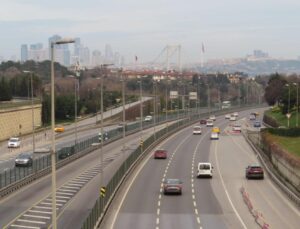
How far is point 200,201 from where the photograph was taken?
46406 mm

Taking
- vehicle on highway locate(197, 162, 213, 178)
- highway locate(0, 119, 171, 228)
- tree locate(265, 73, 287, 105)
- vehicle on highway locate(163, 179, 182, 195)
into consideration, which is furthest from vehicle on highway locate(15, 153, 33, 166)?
tree locate(265, 73, 287, 105)

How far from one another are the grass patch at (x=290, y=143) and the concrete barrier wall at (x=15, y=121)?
4010 centimetres

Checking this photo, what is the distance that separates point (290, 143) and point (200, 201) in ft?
84.2

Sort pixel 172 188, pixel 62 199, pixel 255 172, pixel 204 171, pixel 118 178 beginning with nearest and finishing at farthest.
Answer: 1. pixel 62 199
2. pixel 172 188
3. pixel 118 178
4. pixel 255 172
5. pixel 204 171

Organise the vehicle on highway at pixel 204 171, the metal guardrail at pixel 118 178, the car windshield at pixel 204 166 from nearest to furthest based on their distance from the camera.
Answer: the metal guardrail at pixel 118 178 → the vehicle on highway at pixel 204 171 → the car windshield at pixel 204 166

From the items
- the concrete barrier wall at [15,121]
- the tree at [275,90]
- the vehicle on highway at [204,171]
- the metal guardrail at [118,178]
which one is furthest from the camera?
the tree at [275,90]

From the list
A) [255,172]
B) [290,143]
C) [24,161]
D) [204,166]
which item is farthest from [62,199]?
[290,143]

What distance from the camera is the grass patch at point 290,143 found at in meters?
61.4

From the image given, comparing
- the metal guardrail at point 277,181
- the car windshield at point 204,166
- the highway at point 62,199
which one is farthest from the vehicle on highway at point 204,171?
the highway at point 62,199

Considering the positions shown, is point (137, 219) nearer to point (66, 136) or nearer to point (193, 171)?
point (193, 171)

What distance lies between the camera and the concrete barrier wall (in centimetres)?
10027

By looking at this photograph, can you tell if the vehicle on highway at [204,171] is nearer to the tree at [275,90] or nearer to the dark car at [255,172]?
the dark car at [255,172]

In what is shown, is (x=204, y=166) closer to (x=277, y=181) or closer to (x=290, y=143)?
(x=277, y=181)

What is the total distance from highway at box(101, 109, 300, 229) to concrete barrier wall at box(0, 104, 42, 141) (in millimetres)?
32899
